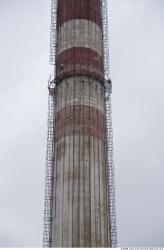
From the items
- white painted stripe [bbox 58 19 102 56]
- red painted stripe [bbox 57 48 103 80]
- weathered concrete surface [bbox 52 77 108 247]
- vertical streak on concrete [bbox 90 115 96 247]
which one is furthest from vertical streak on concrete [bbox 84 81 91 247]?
white painted stripe [bbox 58 19 102 56]

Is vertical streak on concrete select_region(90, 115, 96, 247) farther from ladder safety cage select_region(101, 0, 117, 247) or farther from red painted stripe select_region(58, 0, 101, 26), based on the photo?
red painted stripe select_region(58, 0, 101, 26)

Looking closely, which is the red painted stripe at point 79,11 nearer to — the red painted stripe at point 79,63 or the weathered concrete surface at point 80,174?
the red painted stripe at point 79,63

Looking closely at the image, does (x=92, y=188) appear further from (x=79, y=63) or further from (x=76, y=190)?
(x=79, y=63)

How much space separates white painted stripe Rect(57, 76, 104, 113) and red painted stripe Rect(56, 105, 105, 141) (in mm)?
506

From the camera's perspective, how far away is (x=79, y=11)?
181 feet

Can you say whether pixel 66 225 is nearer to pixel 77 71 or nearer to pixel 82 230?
pixel 82 230

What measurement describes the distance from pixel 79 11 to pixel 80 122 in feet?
40.1

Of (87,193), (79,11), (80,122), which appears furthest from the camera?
(79,11)

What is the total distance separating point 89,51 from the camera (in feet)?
174

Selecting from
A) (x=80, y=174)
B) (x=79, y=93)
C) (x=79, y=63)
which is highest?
(x=79, y=63)

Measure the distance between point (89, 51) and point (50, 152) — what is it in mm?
10434

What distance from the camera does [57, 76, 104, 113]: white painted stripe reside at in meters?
51.0

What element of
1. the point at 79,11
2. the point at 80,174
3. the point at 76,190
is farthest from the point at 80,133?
the point at 79,11

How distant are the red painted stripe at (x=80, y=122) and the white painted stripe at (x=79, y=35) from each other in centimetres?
670
